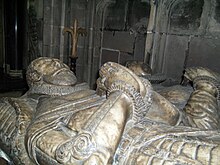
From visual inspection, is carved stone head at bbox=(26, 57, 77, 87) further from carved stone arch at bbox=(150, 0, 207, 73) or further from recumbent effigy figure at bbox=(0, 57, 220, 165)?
carved stone arch at bbox=(150, 0, 207, 73)

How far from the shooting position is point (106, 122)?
1288 mm

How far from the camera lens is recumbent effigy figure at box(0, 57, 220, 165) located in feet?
4.00

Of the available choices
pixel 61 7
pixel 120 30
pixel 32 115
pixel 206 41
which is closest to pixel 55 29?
pixel 61 7

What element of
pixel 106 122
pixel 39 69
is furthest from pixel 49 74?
pixel 106 122

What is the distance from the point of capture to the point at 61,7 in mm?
5156

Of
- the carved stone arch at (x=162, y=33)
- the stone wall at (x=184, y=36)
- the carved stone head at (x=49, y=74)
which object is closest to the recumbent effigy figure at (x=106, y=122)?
the carved stone head at (x=49, y=74)

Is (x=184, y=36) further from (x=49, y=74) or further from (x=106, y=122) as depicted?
(x=106, y=122)

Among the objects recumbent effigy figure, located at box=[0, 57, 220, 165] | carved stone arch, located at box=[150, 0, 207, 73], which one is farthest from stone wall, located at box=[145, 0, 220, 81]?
recumbent effigy figure, located at box=[0, 57, 220, 165]

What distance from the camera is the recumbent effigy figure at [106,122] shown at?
48.0 inches

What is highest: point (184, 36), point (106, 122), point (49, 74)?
point (184, 36)

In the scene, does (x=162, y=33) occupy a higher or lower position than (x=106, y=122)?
higher

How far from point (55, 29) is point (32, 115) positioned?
12.6 feet

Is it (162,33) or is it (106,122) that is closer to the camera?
(106,122)

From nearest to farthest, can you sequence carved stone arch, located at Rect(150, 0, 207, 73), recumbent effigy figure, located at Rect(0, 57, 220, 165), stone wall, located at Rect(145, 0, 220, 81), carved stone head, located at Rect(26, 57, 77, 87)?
recumbent effigy figure, located at Rect(0, 57, 220, 165)
carved stone head, located at Rect(26, 57, 77, 87)
stone wall, located at Rect(145, 0, 220, 81)
carved stone arch, located at Rect(150, 0, 207, 73)
